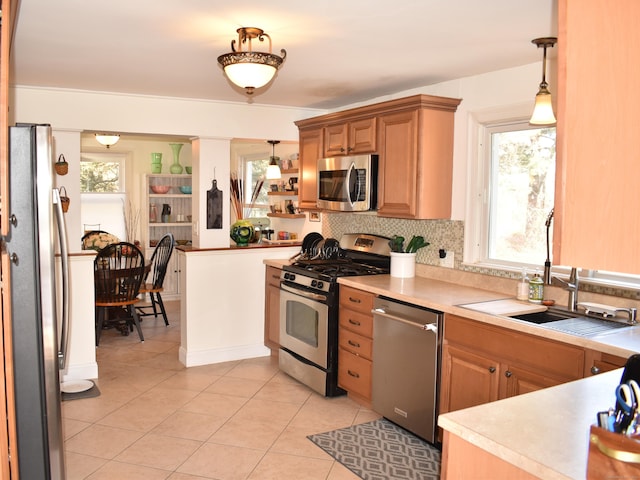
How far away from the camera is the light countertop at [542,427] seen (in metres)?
1.33

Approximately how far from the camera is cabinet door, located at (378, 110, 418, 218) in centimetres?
393

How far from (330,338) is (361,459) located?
1079 millimetres

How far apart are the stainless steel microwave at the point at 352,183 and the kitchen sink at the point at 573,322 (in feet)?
4.95

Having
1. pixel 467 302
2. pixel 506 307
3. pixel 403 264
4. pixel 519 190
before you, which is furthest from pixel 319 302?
pixel 519 190

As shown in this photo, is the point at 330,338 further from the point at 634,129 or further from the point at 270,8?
the point at 634,129

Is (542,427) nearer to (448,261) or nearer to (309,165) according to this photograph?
(448,261)

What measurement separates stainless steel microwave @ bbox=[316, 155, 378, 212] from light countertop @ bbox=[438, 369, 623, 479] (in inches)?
101

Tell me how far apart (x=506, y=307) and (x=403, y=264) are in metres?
1.14

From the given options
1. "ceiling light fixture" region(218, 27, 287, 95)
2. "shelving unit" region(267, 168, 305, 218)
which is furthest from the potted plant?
"shelving unit" region(267, 168, 305, 218)

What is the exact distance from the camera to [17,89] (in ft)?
14.0

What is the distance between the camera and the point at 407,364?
3.52 metres

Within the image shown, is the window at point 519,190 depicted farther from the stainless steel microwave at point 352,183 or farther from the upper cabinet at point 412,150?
the stainless steel microwave at point 352,183

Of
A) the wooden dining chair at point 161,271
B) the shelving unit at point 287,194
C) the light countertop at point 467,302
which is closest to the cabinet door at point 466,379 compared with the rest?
the light countertop at point 467,302

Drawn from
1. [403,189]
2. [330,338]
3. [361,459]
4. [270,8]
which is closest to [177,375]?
[330,338]
